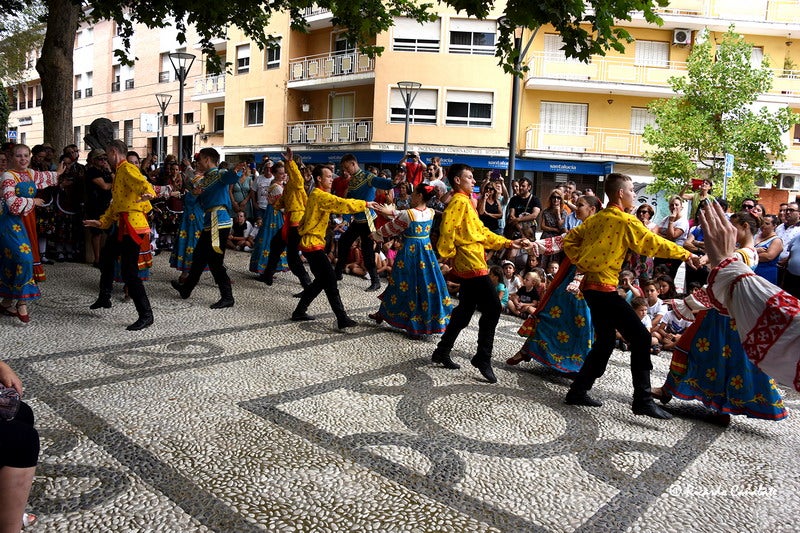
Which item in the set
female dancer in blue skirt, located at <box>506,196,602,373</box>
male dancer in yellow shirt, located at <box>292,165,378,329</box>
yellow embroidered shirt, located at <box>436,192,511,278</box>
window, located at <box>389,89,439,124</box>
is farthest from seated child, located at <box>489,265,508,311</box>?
window, located at <box>389,89,439,124</box>

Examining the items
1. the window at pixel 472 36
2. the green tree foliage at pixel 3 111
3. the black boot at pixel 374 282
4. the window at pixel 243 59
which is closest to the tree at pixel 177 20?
the black boot at pixel 374 282

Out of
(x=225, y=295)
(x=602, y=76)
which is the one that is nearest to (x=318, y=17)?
(x=602, y=76)

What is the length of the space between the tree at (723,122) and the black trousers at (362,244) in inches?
581

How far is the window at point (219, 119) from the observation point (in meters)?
32.3

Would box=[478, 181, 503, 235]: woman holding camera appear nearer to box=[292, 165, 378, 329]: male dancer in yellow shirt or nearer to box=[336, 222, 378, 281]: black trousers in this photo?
box=[336, 222, 378, 281]: black trousers

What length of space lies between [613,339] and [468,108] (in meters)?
21.3

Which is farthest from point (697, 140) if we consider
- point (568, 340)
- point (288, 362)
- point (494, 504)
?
point (494, 504)

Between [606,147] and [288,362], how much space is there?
2259 centimetres

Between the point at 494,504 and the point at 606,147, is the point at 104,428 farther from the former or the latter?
the point at 606,147

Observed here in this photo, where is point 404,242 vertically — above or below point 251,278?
above

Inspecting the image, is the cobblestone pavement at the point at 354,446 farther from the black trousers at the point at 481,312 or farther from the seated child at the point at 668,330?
the seated child at the point at 668,330

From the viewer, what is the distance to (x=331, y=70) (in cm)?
2709

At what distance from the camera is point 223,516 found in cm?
309

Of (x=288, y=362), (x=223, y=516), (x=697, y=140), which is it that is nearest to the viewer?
(x=223, y=516)
